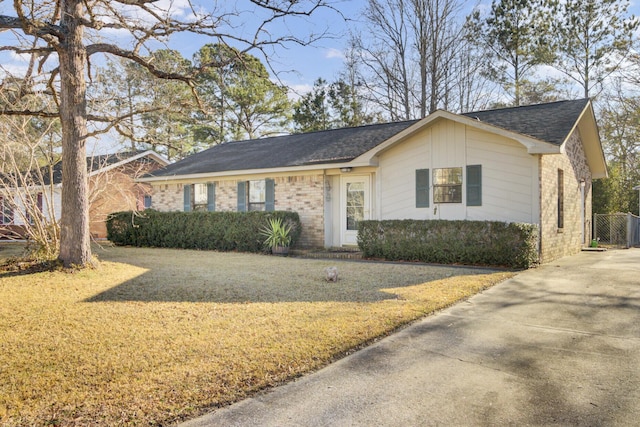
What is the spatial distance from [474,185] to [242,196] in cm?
827

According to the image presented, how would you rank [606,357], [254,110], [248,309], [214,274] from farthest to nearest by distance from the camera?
[254,110]
[214,274]
[248,309]
[606,357]

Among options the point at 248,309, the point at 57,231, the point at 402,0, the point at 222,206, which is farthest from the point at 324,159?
the point at 402,0

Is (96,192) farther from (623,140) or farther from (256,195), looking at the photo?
(623,140)

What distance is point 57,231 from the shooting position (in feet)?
30.1

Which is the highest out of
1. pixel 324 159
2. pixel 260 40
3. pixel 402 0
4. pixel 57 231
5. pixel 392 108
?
pixel 402 0

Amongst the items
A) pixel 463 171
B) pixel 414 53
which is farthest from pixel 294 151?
pixel 414 53

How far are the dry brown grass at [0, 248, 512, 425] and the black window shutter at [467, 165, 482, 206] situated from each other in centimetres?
296

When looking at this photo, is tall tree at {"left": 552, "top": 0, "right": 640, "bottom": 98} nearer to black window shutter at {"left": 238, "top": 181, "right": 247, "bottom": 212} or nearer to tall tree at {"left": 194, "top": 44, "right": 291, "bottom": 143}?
tall tree at {"left": 194, "top": 44, "right": 291, "bottom": 143}

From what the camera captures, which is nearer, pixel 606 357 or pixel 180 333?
pixel 606 357

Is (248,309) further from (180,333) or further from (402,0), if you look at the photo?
(402,0)

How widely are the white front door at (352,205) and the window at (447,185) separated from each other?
2.27m

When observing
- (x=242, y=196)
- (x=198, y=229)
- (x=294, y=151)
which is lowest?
(x=198, y=229)

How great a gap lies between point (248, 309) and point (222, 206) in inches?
446

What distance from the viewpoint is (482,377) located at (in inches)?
145
